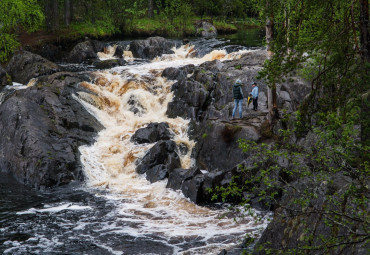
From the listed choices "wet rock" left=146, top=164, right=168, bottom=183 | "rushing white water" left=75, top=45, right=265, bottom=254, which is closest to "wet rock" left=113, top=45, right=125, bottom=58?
"rushing white water" left=75, top=45, right=265, bottom=254

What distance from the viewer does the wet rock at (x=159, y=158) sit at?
62.2ft

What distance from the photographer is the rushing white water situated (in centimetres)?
1286

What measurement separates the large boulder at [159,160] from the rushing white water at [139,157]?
1.66 feet

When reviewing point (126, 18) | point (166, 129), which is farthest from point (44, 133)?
point (126, 18)

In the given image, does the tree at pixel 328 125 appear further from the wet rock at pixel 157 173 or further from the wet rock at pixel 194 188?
the wet rock at pixel 157 173

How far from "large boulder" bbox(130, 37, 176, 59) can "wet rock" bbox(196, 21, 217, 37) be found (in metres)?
11.3

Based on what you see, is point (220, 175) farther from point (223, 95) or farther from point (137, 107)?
point (137, 107)

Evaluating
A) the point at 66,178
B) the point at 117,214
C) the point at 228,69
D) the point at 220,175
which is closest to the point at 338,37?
the point at 220,175

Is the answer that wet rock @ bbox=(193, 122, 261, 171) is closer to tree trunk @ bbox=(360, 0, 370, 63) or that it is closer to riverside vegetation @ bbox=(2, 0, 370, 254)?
riverside vegetation @ bbox=(2, 0, 370, 254)

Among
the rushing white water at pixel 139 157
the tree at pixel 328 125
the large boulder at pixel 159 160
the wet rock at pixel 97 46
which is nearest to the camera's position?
the tree at pixel 328 125

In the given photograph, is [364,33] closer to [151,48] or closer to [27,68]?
[27,68]

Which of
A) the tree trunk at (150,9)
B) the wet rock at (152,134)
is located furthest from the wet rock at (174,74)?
the tree trunk at (150,9)

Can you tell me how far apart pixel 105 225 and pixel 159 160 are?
609 cm

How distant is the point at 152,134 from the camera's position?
2138 centimetres
